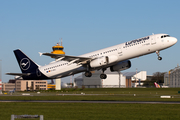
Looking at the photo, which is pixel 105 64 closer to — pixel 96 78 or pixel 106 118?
pixel 106 118

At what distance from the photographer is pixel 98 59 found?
5262cm

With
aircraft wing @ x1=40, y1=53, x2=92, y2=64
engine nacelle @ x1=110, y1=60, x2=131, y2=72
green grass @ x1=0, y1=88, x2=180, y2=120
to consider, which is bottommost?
green grass @ x1=0, y1=88, x2=180, y2=120

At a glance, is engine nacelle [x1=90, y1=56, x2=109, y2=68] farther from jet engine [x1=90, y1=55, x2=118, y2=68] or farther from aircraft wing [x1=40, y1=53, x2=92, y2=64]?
aircraft wing [x1=40, y1=53, x2=92, y2=64]

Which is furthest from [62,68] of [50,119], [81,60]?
[50,119]

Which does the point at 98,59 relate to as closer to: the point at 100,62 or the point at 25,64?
the point at 100,62

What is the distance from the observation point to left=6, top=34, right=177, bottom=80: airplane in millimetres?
46744

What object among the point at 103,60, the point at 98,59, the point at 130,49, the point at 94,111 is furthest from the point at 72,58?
the point at 94,111

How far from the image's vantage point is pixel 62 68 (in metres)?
58.5

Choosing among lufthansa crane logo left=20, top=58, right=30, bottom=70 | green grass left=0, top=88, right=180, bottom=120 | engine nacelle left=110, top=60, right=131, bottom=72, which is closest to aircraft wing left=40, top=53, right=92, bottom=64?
engine nacelle left=110, top=60, right=131, bottom=72

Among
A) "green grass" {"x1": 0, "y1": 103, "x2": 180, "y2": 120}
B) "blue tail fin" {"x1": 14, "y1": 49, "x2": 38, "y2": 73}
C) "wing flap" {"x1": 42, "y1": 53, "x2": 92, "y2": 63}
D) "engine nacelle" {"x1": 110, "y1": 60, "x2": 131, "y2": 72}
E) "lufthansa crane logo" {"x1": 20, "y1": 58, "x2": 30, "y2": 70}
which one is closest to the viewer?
"green grass" {"x1": 0, "y1": 103, "x2": 180, "y2": 120}

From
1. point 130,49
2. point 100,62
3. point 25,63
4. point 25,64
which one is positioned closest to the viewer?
point 130,49

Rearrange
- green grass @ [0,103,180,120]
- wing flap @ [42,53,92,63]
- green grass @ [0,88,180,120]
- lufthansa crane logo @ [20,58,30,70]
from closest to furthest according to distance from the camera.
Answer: green grass @ [0,103,180,120], green grass @ [0,88,180,120], wing flap @ [42,53,92,63], lufthansa crane logo @ [20,58,30,70]

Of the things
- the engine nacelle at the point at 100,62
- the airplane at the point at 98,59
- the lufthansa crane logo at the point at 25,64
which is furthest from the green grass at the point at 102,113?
the lufthansa crane logo at the point at 25,64

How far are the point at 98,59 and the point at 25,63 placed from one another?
69.7ft
